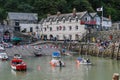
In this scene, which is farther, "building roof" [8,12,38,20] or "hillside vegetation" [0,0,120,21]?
"hillside vegetation" [0,0,120,21]

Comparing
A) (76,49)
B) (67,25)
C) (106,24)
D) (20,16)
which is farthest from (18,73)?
(106,24)

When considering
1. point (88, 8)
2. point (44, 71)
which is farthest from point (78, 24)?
point (44, 71)

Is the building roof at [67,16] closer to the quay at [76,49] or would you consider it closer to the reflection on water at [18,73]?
the quay at [76,49]

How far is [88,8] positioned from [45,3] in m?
16.2

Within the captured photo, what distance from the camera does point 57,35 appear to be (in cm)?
9969

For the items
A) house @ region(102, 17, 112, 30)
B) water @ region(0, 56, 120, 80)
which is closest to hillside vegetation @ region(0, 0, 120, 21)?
house @ region(102, 17, 112, 30)

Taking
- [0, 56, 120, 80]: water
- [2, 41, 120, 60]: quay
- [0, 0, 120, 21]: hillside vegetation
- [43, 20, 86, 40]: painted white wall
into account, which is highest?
[0, 0, 120, 21]: hillside vegetation

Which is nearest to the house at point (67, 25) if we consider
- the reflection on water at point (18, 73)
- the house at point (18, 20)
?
the house at point (18, 20)

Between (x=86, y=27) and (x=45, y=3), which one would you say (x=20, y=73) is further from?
(x=45, y=3)

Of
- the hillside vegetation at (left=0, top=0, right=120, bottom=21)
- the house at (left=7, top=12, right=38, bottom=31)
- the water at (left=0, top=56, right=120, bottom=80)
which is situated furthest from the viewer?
the hillside vegetation at (left=0, top=0, right=120, bottom=21)

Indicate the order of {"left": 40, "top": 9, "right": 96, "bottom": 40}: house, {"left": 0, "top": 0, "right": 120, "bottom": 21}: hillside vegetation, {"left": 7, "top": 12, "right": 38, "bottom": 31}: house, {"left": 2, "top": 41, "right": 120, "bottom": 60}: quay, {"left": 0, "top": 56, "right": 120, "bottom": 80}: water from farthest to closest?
{"left": 0, "top": 0, "right": 120, "bottom": 21}: hillside vegetation
{"left": 7, "top": 12, "right": 38, "bottom": 31}: house
{"left": 40, "top": 9, "right": 96, "bottom": 40}: house
{"left": 2, "top": 41, "right": 120, "bottom": 60}: quay
{"left": 0, "top": 56, "right": 120, "bottom": 80}: water

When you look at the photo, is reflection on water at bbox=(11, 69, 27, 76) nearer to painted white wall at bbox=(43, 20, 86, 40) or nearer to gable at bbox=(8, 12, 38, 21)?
painted white wall at bbox=(43, 20, 86, 40)

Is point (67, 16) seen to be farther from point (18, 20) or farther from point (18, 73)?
point (18, 73)

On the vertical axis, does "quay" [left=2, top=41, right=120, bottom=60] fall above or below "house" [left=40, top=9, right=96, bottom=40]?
below
